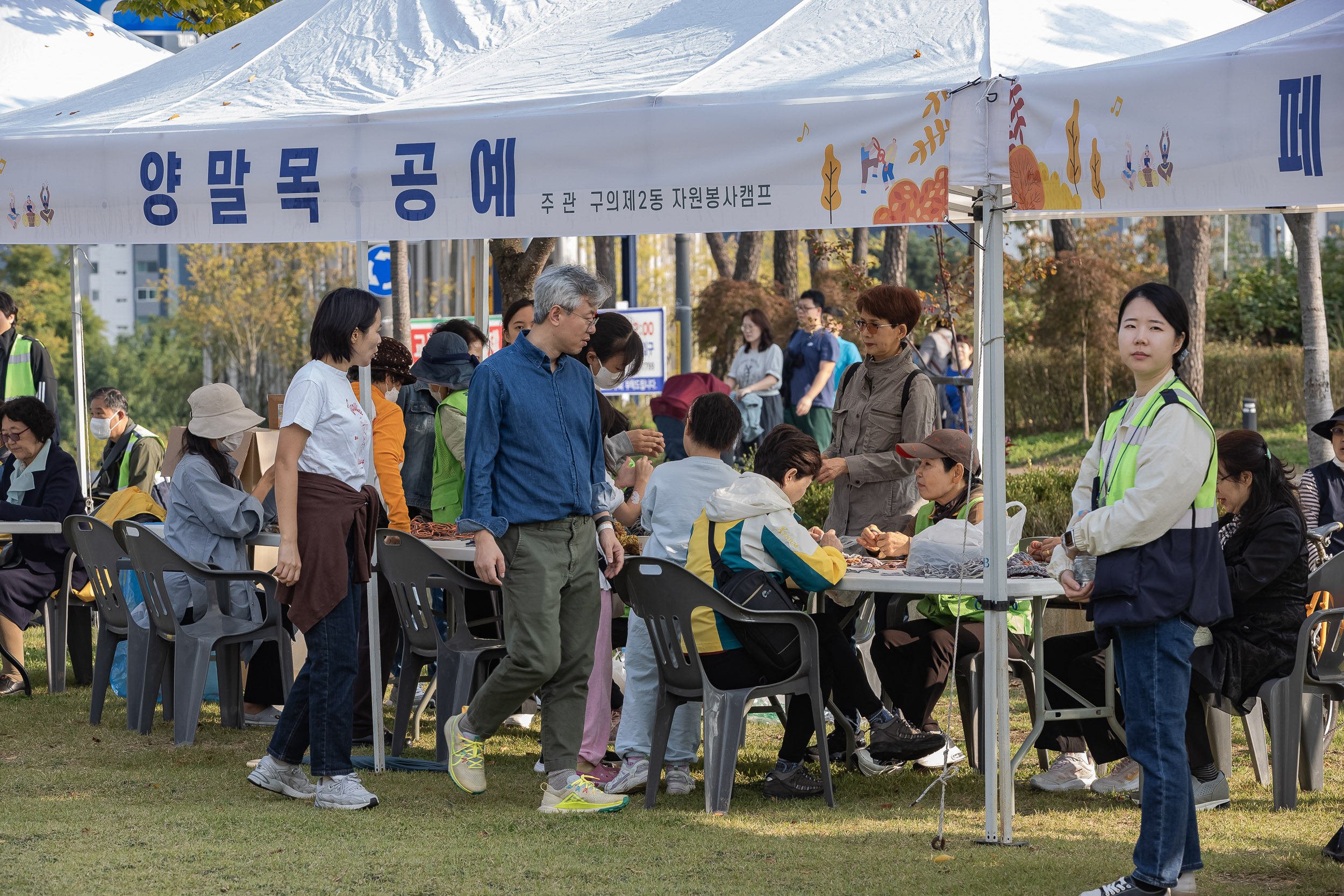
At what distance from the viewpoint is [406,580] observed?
5566mm

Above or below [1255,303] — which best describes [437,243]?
above

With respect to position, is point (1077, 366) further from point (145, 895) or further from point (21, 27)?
point (145, 895)

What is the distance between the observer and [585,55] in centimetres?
505

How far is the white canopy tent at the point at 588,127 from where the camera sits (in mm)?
4109

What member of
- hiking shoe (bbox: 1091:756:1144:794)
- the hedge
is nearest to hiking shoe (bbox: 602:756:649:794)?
hiking shoe (bbox: 1091:756:1144:794)

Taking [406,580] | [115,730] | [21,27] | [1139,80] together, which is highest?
[21,27]

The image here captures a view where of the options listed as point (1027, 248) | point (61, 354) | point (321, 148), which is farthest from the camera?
point (61, 354)

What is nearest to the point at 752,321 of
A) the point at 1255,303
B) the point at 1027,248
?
the point at 1027,248

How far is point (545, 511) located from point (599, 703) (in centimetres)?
104

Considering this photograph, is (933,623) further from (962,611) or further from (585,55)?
(585,55)

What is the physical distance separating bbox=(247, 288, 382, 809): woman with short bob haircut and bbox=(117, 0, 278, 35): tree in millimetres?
7087

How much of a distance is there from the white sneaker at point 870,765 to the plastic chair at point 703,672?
15.9 inches

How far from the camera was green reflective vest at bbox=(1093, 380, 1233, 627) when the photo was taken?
3498 mm

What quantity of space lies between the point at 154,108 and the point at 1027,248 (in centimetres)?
1455
